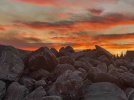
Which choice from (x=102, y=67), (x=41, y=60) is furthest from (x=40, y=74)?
(x=102, y=67)

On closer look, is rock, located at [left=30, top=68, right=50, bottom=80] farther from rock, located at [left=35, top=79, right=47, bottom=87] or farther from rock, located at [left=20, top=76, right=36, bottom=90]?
rock, located at [left=35, top=79, right=47, bottom=87]

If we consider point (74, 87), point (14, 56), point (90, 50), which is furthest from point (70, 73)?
point (90, 50)

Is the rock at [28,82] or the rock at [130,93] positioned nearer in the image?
the rock at [130,93]

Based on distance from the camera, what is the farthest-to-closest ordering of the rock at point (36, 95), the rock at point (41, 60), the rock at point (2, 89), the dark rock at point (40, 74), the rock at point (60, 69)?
the rock at point (41, 60) < the dark rock at point (40, 74) < the rock at point (60, 69) < the rock at point (2, 89) < the rock at point (36, 95)

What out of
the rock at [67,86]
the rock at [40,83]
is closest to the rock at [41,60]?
the rock at [40,83]

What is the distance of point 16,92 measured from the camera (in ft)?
75.3

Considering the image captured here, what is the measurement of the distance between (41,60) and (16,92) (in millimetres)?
4768

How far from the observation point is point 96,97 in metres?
22.5

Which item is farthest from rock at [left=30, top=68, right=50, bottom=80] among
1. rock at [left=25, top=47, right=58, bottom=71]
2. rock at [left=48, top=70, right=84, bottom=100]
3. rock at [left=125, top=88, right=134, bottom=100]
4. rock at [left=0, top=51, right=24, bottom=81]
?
rock at [left=125, top=88, right=134, bottom=100]

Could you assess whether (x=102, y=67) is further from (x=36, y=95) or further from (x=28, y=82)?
(x=36, y=95)

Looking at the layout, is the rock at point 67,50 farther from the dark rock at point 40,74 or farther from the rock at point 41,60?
the dark rock at point 40,74

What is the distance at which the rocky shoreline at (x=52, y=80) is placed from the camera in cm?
2275

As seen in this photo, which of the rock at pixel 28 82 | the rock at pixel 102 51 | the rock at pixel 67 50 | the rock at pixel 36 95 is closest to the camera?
the rock at pixel 36 95

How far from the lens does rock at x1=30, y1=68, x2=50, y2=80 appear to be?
1025 inches
